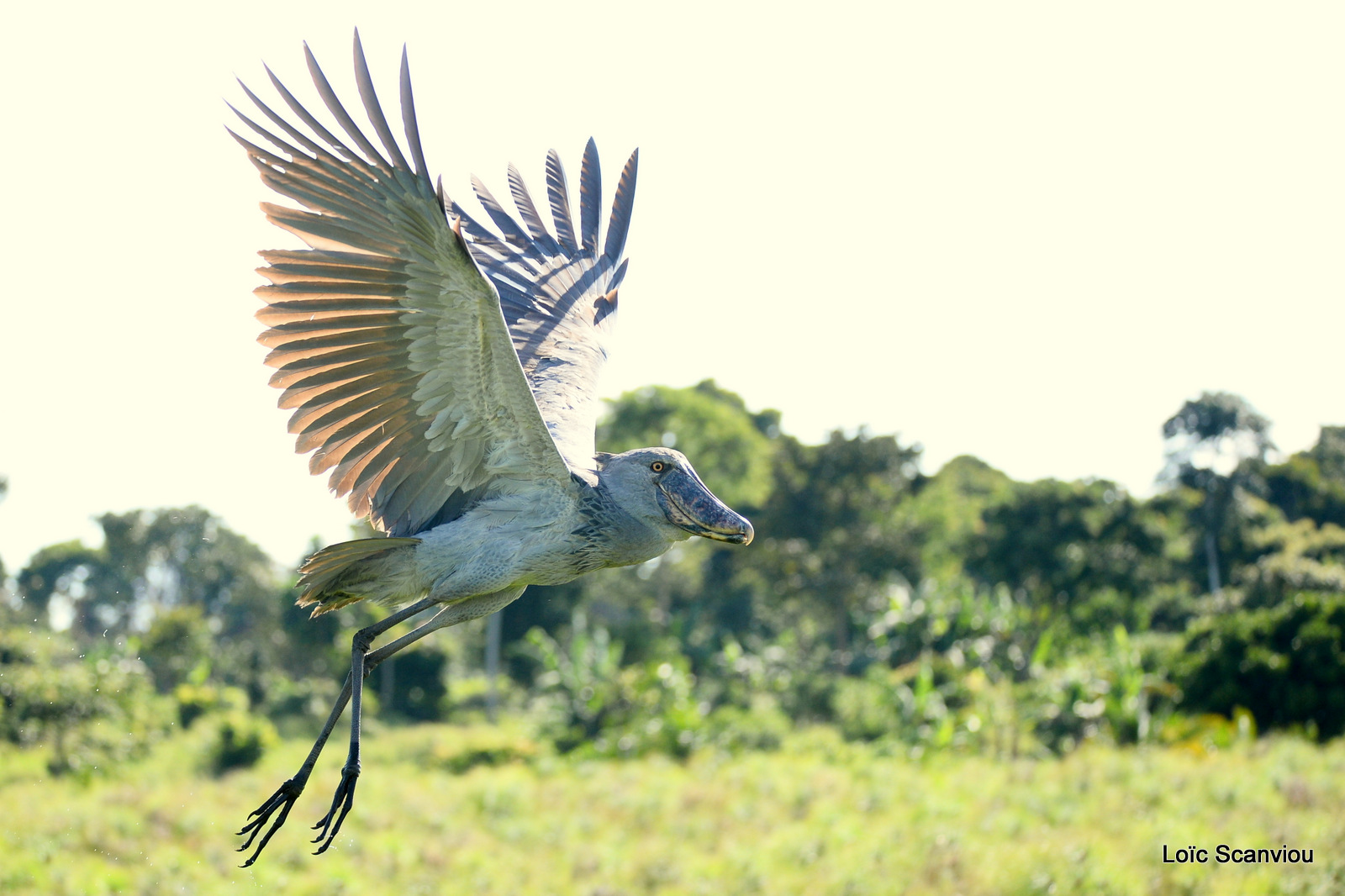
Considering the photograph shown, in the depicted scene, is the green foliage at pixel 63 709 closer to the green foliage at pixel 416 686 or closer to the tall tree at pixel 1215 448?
the green foliage at pixel 416 686

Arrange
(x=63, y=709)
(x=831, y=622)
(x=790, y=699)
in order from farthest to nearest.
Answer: (x=831, y=622)
(x=790, y=699)
(x=63, y=709)

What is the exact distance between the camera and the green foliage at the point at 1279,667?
20.5m

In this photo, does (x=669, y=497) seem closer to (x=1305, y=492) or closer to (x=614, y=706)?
(x=614, y=706)

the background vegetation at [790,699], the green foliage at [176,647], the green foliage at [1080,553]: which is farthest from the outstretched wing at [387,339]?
the green foliage at [1080,553]

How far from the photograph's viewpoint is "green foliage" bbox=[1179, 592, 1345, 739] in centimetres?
2047

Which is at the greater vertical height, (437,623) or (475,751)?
(437,623)

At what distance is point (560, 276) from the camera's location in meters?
5.55

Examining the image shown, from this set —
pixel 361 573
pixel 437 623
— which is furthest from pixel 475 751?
pixel 437 623

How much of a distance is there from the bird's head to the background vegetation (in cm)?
1280

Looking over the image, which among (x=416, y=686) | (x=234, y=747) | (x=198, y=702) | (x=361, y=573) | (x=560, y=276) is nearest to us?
(x=361, y=573)

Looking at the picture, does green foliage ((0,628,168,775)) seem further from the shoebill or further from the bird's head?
the bird's head

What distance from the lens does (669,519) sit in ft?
12.5

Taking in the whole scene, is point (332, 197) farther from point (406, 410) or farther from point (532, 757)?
point (532, 757)

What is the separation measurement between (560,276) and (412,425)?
1711 mm
